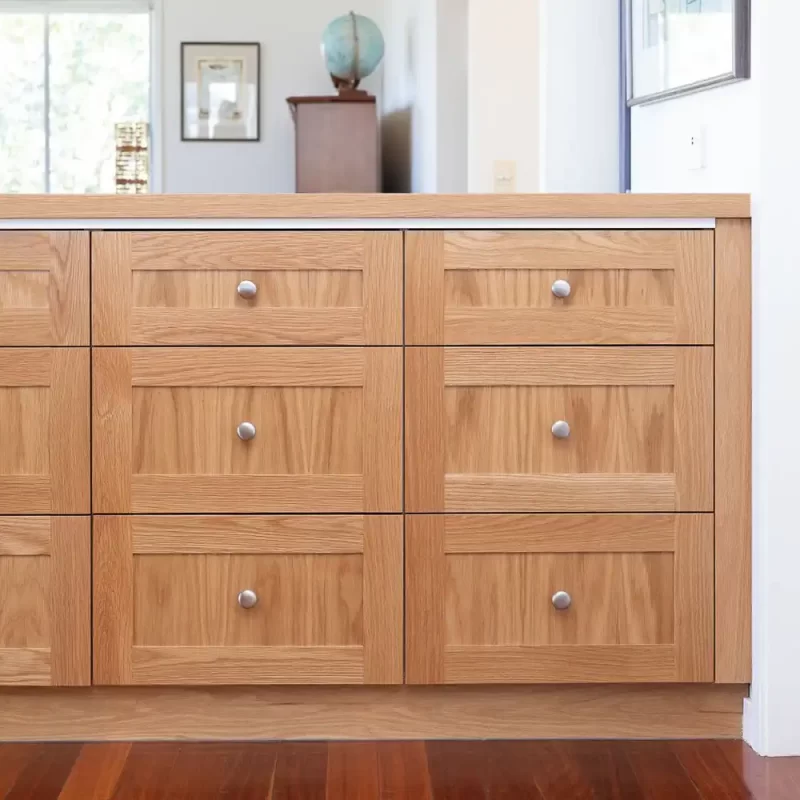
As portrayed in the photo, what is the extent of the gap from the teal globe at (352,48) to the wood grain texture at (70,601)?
3851 millimetres

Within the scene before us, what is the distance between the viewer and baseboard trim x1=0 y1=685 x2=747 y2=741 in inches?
74.3

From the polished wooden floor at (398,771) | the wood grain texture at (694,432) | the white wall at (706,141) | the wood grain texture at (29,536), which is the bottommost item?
the polished wooden floor at (398,771)

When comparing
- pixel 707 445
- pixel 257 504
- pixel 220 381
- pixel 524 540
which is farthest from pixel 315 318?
pixel 707 445

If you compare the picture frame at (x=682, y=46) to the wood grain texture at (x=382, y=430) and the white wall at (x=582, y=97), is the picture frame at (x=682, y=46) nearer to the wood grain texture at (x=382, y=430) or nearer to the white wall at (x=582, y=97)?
the white wall at (x=582, y=97)

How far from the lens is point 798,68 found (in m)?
1.80

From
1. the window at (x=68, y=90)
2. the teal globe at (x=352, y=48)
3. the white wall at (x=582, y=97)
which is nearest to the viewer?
the white wall at (x=582, y=97)

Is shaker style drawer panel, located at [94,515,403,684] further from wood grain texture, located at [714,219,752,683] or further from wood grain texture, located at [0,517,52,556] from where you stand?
wood grain texture, located at [714,219,752,683]

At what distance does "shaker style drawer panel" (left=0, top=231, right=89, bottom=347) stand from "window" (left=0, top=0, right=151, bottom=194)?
4776 mm

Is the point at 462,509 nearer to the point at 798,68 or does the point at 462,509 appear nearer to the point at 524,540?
the point at 524,540

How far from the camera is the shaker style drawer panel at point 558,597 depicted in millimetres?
1858

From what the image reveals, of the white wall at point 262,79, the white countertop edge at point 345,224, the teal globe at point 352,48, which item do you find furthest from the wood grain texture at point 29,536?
the white wall at point 262,79

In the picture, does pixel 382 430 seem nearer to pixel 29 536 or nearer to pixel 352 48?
pixel 29 536

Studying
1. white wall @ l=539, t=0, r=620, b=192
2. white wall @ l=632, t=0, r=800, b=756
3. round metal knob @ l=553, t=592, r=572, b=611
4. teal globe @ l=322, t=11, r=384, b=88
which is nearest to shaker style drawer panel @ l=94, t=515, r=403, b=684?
round metal knob @ l=553, t=592, r=572, b=611

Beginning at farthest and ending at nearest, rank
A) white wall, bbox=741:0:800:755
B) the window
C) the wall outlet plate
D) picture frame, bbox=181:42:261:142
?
the window, picture frame, bbox=181:42:261:142, the wall outlet plate, white wall, bbox=741:0:800:755
